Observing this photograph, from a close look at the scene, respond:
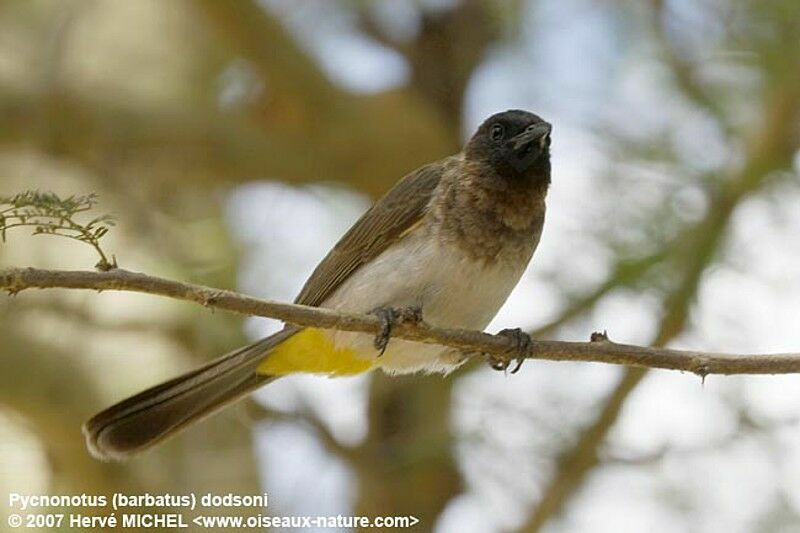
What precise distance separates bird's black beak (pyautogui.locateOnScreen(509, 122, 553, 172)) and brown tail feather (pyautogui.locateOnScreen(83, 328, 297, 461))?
1067 mm

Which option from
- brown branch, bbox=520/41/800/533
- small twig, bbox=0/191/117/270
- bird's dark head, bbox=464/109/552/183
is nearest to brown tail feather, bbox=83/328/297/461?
bird's dark head, bbox=464/109/552/183

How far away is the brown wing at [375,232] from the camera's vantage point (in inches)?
183

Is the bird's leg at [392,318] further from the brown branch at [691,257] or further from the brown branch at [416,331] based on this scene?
the brown branch at [691,257]

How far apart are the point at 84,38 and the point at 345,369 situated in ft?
10.3

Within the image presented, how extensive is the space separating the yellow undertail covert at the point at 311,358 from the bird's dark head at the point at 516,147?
880mm

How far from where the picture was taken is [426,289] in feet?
14.5

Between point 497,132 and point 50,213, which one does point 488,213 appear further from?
point 50,213

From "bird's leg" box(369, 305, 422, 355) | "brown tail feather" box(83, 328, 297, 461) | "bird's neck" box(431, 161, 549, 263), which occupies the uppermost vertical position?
"bird's neck" box(431, 161, 549, 263)

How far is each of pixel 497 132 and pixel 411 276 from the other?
799 mm

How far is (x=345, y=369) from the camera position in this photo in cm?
470

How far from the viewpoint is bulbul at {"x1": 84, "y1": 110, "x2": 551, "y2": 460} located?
443 cm

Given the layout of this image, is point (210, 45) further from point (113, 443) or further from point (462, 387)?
point (113, 443)

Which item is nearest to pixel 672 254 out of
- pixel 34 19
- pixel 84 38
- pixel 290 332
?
pixel 290 332

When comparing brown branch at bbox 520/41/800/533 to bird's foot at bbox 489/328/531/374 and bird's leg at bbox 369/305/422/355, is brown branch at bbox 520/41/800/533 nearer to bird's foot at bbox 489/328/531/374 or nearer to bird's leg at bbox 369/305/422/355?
bird's foot at bbox 489/328/531/374
